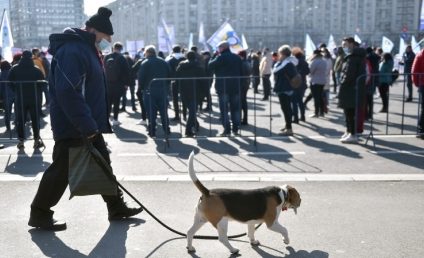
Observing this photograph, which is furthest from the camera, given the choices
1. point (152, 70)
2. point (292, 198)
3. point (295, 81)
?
point (152, 70)

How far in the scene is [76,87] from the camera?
455 cm

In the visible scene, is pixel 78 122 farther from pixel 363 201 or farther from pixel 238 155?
pixel 238 155

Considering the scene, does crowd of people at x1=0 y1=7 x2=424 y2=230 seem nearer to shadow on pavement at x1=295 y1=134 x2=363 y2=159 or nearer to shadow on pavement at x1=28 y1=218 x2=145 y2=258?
shadow on pavement at x1=28 y1=218 x2=145 y2=258

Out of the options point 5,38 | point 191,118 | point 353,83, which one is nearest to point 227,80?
point 191,118

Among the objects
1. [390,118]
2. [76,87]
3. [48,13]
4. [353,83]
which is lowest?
[390,118]

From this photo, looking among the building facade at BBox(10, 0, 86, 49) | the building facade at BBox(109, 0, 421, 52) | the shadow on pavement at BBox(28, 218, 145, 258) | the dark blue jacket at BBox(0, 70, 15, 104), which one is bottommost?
the shadow on pavement at BBox(28, 218, 145, 258)

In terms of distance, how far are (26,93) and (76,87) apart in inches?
214

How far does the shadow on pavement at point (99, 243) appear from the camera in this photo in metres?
4.38

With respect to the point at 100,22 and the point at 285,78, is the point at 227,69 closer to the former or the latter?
the point at 285,78

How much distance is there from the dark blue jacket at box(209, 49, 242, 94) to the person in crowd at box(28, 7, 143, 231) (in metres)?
5.27

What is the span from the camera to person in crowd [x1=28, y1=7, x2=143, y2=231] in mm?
4508

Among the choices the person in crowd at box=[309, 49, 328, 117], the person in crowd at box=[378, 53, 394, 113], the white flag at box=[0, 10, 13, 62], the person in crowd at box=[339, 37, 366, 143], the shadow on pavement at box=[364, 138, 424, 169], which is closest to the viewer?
the shadow on pavement at box=[364, 138, 424, 169]

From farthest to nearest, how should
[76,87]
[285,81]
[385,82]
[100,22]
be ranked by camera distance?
[385,82], [285,81], [100,22], [76,87]

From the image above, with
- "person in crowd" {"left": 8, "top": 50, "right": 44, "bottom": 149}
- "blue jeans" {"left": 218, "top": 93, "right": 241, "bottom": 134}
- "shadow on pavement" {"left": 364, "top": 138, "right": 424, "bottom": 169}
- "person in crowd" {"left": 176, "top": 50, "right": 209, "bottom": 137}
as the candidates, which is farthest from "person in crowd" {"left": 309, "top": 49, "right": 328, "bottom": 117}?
"person in crowd" {"left": 8, "top": 50, "right": 44, "bottom": 149}
